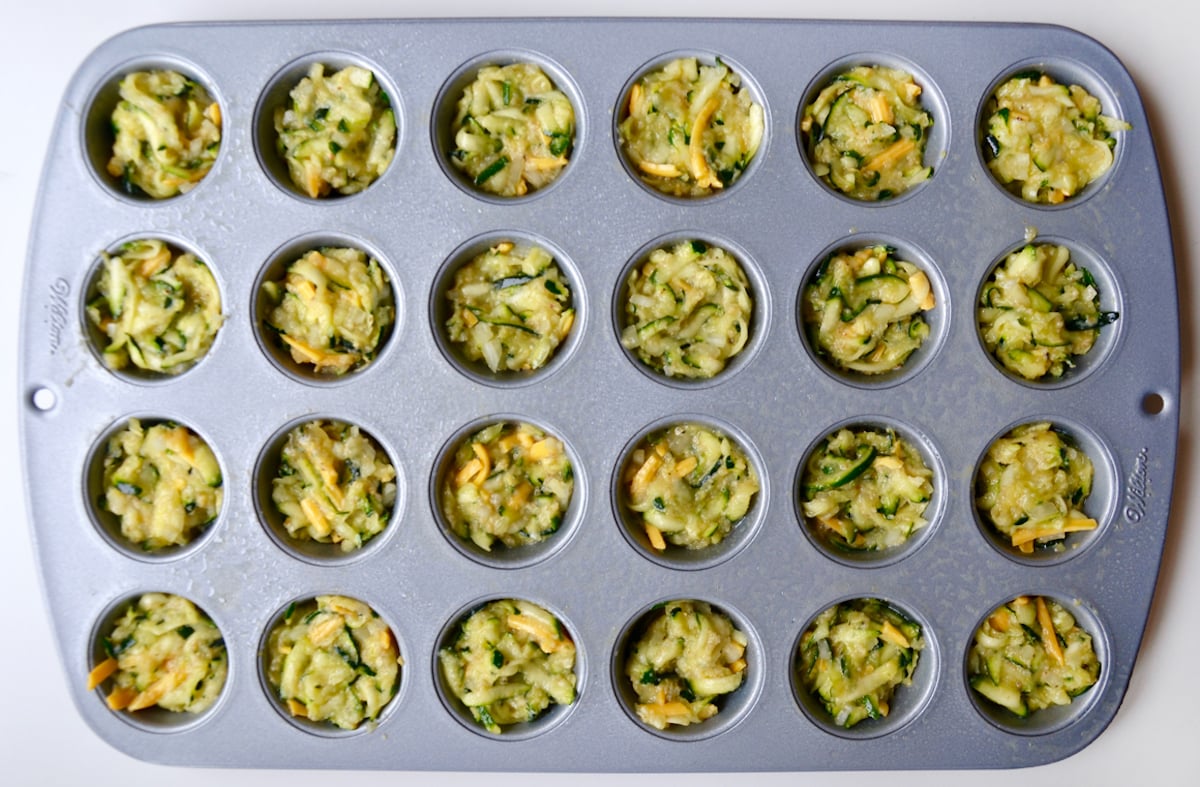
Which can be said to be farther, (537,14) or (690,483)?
(537,14)

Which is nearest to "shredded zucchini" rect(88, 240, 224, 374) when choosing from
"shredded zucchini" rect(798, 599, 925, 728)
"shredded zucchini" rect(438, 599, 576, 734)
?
"shredded zucchini" rect(438, 599, 576, 734)

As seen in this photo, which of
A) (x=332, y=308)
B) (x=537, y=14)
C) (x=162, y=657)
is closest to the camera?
(x=332, y=308)

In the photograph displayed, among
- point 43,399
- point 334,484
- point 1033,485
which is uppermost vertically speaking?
point 43,399

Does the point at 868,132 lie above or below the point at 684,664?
above

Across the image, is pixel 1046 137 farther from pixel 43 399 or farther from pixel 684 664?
pixel 43 399

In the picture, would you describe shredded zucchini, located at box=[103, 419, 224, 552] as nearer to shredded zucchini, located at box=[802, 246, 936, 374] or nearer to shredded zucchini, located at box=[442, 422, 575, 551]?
shredded zucchini, located at box=[442, 422, 575, 551]

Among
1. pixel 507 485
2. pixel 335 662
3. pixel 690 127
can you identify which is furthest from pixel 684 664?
pixel 690 127
